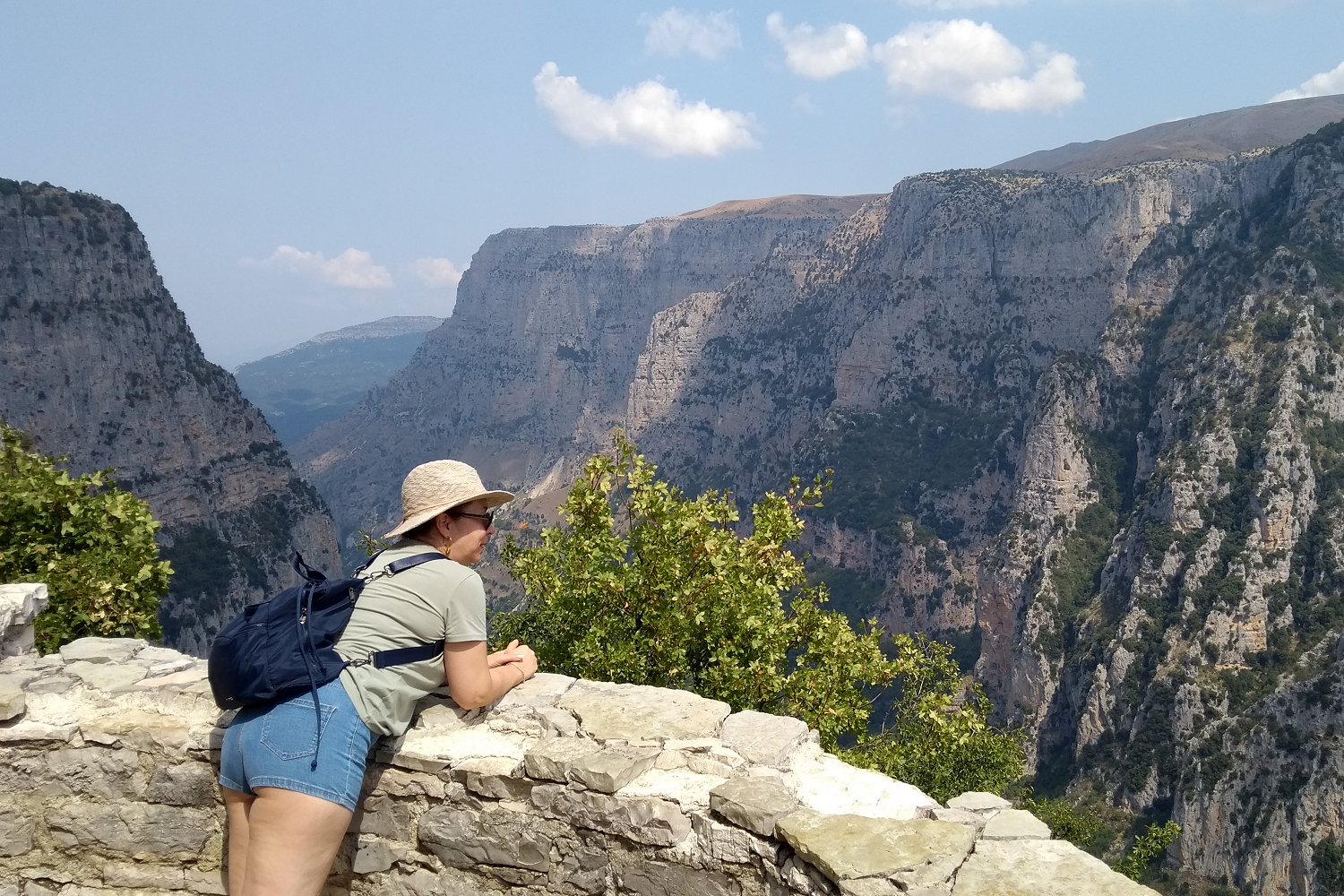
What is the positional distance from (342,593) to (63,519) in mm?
6407

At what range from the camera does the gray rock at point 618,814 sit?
4508 mm

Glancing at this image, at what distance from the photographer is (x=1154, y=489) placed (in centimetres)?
7469

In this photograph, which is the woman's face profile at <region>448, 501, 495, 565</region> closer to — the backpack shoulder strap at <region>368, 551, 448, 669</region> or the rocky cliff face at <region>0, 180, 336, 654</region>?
the backpack shoulder strap at <region>368, 551, 448, 669</region>

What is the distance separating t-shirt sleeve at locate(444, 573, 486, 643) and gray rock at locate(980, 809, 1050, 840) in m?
2.73

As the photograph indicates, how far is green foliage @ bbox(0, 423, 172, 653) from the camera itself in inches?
334

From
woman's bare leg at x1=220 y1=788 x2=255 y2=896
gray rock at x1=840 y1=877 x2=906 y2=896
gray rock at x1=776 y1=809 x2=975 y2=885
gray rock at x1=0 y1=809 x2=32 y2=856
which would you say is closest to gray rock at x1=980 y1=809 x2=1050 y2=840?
gray rock at x1=776 y1=809 x2=975 y2=885

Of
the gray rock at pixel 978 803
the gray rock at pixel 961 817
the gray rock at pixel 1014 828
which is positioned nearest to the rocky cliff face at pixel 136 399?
the gray rock at pixel 978 803

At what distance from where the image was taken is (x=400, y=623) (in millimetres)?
4473

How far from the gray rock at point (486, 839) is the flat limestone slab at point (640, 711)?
2.13 feet

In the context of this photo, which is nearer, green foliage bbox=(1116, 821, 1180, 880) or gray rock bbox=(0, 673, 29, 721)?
gray rock bbox=(0, 673, 29, 721)

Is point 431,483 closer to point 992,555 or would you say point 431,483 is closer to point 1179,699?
point 1179,699

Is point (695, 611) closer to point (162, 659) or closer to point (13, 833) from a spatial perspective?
point (162, 659)

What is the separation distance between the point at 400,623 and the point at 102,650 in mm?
3442

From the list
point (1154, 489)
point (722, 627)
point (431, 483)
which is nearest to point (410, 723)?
point (431, 483)
